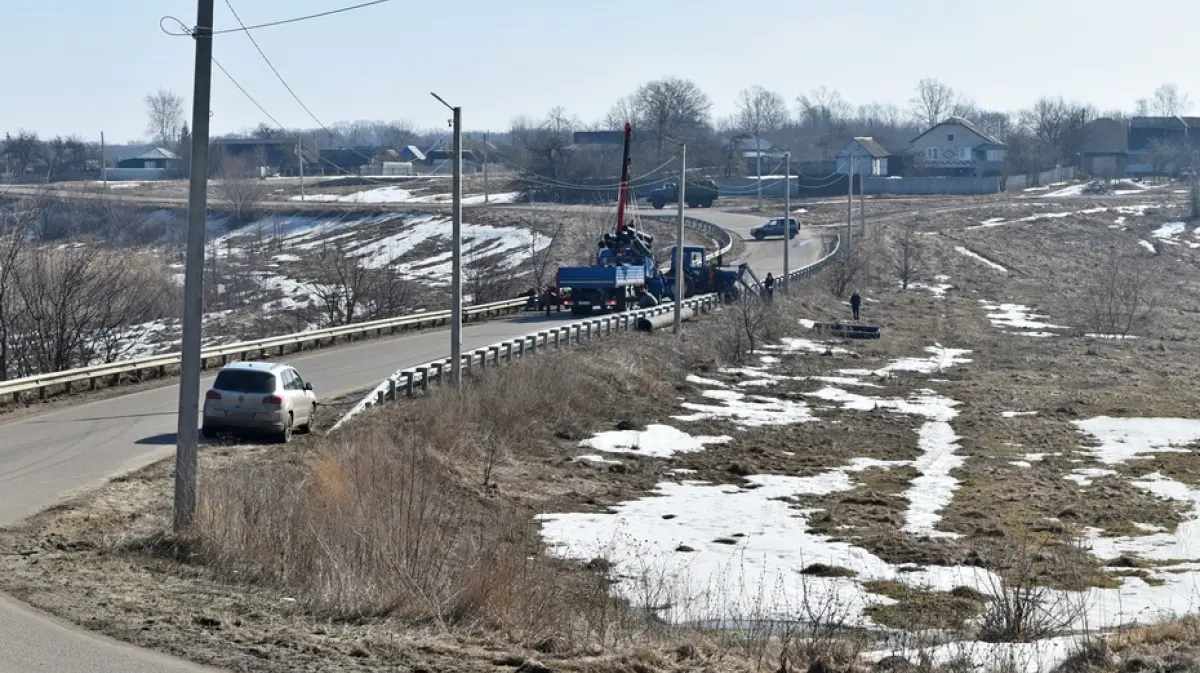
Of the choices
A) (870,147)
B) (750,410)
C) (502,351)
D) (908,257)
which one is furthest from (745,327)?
(870,147)

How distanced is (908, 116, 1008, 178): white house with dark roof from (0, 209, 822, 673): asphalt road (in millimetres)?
107949

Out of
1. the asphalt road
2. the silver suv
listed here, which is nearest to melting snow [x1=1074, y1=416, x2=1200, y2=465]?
the asphalt road

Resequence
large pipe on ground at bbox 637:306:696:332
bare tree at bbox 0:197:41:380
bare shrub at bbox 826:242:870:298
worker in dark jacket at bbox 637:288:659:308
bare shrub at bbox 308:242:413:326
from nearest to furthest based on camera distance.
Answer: bare tree at bbox 0:197:41:380 < large pipe on ground at bbox 637:306:696:332 < bare shrub at bbox 308:242:413:326 < worker in dark jacket at bbox 637:288:659:308 < bare shrub at bbox 826:242:870:298

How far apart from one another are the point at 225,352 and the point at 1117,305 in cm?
4714

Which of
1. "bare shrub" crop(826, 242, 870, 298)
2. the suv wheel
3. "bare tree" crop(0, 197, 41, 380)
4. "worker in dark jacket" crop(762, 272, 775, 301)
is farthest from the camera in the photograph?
"bare shrub" crop(826, 242, 870, 298)

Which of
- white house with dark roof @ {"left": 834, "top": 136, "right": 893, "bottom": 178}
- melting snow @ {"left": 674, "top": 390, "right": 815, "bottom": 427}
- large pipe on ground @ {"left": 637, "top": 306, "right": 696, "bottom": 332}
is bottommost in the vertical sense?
melting snow @ {"left": 674, "top": 390, "right": 815, "bottom": 427}

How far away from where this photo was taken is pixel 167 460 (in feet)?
71.7

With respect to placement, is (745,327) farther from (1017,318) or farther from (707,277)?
(1017,318)

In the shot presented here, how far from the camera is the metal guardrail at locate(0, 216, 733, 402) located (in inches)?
1133

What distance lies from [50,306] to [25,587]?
36.7m

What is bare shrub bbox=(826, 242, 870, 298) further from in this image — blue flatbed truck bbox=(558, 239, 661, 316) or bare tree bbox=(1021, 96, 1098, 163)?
bare tree bbox=(1021, 96, 1098, 163)

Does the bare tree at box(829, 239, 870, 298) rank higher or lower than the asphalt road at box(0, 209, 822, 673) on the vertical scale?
higher

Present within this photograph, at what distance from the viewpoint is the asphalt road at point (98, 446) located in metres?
10.5

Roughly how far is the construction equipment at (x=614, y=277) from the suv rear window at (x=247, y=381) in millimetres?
31099
